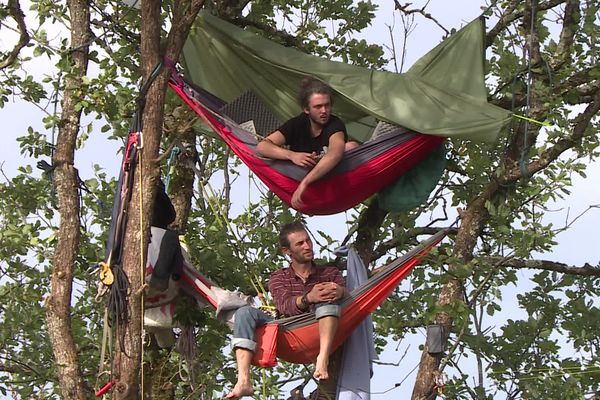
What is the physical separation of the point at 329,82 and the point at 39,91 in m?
1.63

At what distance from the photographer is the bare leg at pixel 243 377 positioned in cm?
510

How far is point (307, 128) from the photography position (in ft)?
18.3

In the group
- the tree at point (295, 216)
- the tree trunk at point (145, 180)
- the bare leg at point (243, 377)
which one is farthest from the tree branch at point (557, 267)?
the tree trunk at point (145, 180)

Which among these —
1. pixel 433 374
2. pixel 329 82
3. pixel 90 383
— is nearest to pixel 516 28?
pixel 329 82

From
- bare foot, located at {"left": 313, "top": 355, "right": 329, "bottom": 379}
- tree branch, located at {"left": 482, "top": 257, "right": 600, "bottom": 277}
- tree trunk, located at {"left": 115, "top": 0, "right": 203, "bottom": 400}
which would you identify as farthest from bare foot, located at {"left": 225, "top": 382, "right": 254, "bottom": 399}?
tree branch, located at {"left": 482, "top": 257, "right": 600, "bottom": 277}

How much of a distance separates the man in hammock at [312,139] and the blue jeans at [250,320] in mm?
512

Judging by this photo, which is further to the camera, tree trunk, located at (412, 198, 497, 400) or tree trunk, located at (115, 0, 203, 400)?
tree trunk, located at (412, 198, 497, 400)

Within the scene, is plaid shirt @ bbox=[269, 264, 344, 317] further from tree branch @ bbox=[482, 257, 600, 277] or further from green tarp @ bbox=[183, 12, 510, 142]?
tree branch @ bbox=[482, 257, 600, 277]

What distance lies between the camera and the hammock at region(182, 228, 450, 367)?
17.1ft

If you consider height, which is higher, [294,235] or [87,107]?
[87,107]

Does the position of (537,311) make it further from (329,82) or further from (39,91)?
(39,91)

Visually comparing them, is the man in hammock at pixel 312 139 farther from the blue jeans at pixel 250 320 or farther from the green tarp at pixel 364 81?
the blue jeans at pixel 250 320

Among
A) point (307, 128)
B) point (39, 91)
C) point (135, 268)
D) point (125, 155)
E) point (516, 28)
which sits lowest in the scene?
point (135, 268)

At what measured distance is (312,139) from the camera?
5.54 metres
